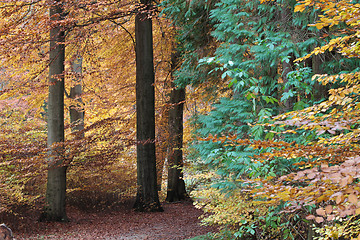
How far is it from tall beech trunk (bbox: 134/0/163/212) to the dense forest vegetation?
0.03 m

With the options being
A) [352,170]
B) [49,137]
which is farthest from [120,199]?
[352,170]

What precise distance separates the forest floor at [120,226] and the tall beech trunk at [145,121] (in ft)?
1.41

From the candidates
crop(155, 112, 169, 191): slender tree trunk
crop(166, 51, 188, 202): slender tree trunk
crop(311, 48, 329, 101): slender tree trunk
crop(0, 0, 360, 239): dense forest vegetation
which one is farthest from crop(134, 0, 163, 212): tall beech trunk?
crop(311, 48, 329, 101): slender tree trunk

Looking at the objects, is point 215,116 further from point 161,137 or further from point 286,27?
point 161,137

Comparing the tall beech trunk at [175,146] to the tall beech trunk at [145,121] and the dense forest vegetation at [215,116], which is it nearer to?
the dense forest vegetation at [215,116]

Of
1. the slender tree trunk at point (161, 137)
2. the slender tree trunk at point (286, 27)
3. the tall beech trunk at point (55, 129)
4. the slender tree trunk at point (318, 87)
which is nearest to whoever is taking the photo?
the slender tree trunk at point (318, 87)

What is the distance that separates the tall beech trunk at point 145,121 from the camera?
8.83 m

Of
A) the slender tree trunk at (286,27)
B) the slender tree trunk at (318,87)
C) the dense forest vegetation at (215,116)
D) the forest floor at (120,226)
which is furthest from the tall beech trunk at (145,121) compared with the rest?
the slender tree trunk at (318,87)

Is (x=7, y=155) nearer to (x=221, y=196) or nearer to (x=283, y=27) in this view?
(x=221, y=196)

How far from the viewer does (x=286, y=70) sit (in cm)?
495

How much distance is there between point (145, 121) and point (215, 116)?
3805 mm

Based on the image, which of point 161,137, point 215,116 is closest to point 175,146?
point 161,137

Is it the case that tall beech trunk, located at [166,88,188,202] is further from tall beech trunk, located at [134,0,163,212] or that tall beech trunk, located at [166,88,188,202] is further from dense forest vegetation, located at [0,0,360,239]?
tall beech trunk, located at [134,0,163,212]

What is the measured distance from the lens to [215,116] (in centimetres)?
541
